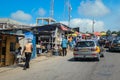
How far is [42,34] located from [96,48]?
11.5m

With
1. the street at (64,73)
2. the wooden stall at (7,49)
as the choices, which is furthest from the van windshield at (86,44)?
the wooden stall at (7,49)

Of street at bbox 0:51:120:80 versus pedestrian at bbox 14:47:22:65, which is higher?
pedestrian at bbox 14:47:22:65

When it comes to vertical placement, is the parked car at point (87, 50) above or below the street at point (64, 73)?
above

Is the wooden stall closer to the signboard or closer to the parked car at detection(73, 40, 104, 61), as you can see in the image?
the signboard

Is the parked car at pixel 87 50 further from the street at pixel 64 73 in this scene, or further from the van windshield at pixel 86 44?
the street at pixel 64 73

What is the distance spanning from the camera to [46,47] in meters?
30.3

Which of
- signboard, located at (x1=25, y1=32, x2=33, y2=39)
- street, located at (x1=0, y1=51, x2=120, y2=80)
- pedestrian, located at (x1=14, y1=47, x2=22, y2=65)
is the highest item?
signboard, located at (x1=25, y1=32, x2=33, y2=39)

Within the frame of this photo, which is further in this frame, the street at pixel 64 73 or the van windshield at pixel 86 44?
the van windshield at pixel 86 44

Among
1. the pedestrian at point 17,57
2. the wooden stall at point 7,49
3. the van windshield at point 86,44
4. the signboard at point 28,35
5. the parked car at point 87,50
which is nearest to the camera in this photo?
the wooden stall at point 7,49

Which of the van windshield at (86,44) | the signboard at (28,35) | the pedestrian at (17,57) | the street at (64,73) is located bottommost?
the street at (64,73)

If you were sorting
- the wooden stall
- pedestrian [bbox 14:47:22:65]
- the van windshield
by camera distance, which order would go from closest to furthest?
the wooden stall
pedestrian [bbox 14:47:22:65]
the van windshield

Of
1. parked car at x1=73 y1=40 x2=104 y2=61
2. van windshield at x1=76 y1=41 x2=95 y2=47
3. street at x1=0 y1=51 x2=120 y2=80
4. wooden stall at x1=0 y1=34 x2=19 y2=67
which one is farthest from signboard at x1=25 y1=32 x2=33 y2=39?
street at x1=0 y1=51 x2=120 y2=80

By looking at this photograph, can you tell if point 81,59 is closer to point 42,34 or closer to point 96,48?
point 96,48

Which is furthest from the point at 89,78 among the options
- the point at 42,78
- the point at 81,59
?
the point at 81,59
